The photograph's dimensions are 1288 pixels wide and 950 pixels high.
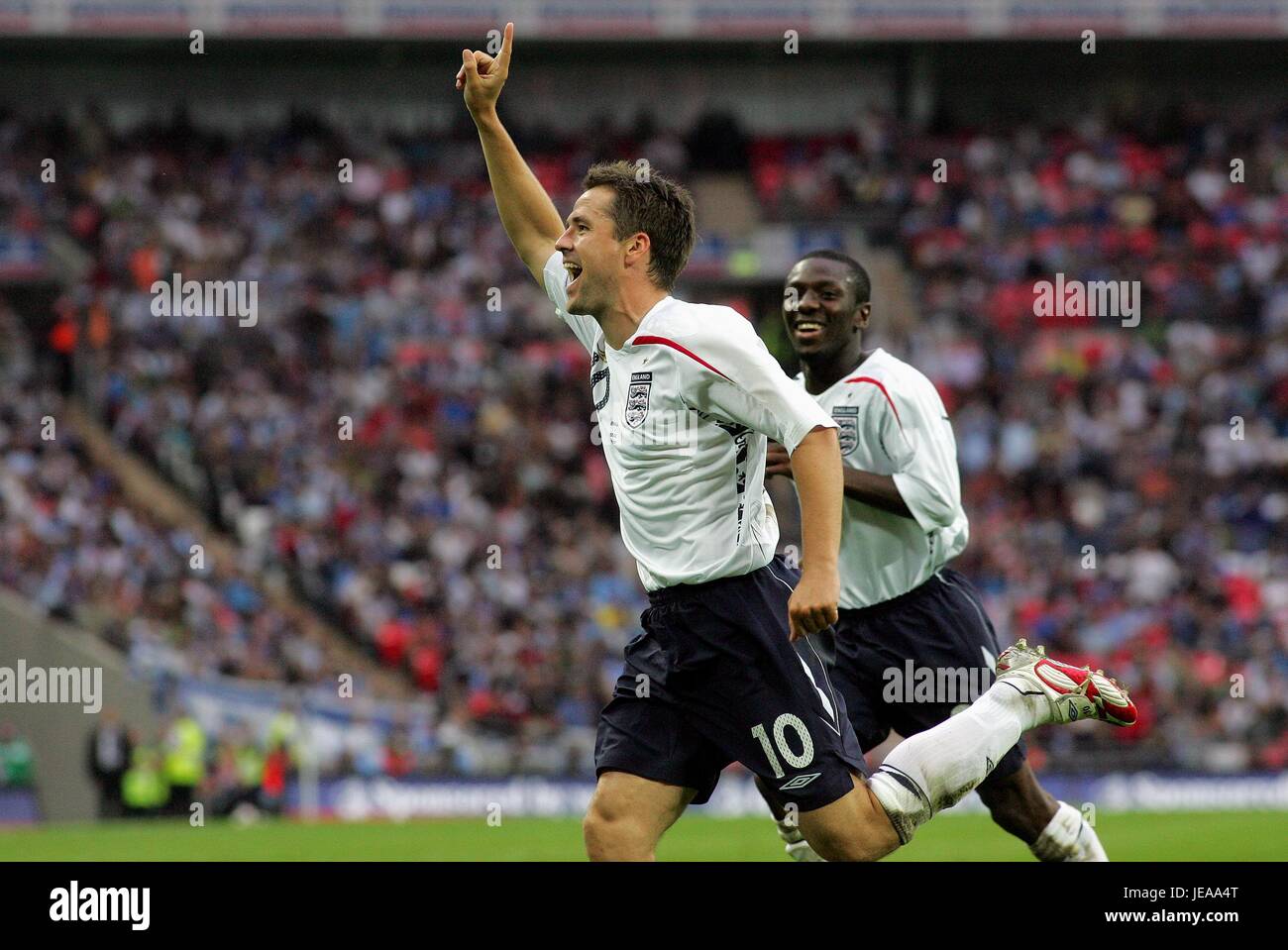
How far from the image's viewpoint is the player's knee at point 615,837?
556 cm

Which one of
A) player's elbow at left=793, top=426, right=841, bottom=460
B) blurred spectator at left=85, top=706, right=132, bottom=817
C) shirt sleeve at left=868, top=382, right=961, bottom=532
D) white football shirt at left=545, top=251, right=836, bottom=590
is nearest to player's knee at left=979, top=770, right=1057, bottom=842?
shirt sleeve at left=868, top=382, right=961, bottom=532

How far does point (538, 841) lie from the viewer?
14047 millimetres

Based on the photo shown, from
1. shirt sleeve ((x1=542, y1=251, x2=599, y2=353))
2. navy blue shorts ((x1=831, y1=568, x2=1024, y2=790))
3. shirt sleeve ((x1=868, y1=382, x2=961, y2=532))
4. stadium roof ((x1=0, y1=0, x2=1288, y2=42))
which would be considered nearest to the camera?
shirt sleeve ((x1=542, y1=251, x2=599, y2=353))

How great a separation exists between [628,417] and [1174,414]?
62.6 feet

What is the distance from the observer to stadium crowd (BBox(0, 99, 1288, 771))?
2042cm

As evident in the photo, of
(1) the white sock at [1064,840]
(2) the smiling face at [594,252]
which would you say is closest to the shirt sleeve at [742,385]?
(2) the smiling face at [594,252]

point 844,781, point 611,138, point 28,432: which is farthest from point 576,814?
point 611,138

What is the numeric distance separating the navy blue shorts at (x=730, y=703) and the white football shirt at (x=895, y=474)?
1.38 m

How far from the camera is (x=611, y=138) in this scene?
94.8 feet

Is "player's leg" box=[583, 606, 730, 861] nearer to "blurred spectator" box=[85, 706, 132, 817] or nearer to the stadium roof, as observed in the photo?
"blurred spectator" box=[85, 706, 132, 817]

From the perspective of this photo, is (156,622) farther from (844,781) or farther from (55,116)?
(844,781)

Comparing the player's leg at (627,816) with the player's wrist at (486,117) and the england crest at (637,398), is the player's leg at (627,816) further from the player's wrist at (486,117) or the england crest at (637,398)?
the player's wrist at (486,117)

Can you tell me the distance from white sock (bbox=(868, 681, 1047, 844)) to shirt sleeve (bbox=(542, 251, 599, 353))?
5.61 ft

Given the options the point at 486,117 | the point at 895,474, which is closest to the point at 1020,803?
the point at 895,474
